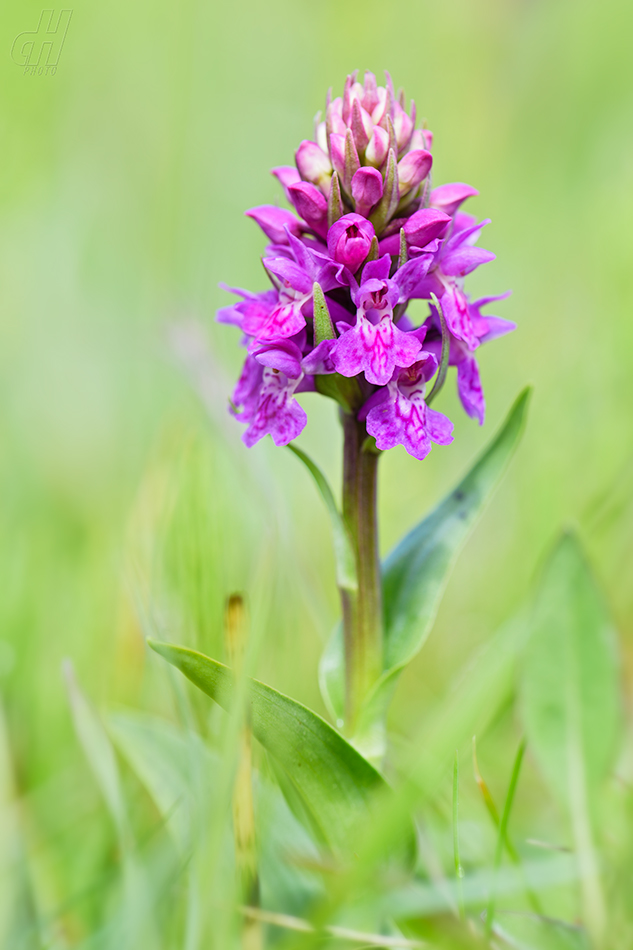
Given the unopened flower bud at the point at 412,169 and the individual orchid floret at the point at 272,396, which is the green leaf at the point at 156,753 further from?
the unopened flower bud at the point at 412,169

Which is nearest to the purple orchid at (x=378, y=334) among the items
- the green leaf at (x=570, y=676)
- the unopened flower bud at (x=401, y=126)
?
the unopened flower bud at (x=401, y=126)

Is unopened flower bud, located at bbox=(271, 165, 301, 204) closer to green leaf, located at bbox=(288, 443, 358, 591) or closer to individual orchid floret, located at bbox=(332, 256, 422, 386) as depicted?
individual orchid floret, located at bbox=(332, 256, 422, 386)

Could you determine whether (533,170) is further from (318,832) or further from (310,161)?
(318,832)

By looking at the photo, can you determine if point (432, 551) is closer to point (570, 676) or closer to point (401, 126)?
point (570, 676)

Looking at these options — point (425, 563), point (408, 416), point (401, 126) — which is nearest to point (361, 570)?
point (425, 563)

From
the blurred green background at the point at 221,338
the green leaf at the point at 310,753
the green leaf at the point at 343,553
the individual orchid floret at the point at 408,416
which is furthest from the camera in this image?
the blurred green background at the point at 221,338

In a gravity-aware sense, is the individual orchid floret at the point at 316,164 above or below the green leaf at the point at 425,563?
above

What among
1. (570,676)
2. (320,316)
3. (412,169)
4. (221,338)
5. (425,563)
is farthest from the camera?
(221,338)
